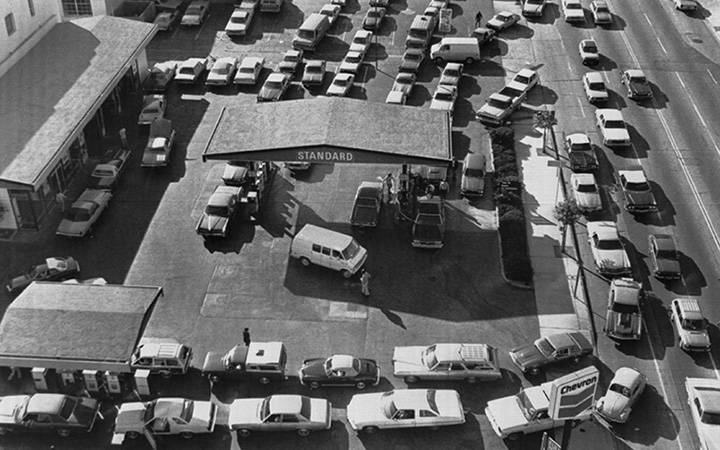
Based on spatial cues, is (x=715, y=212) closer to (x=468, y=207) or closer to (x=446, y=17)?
(x=468, y=207)

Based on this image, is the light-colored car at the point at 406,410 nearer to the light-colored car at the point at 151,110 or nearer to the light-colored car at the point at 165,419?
the light-colored car at the point at 165,419

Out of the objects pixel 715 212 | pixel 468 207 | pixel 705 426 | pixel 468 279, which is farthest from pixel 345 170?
pixel 705 426

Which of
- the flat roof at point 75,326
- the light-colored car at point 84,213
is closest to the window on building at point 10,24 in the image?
the light-colored car at point 84,213

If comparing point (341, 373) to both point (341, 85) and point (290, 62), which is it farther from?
point (290, 62)

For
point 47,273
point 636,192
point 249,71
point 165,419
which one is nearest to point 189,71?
point 249,71

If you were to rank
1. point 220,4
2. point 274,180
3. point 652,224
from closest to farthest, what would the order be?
point 652,224
point 274,180
point 220,4
